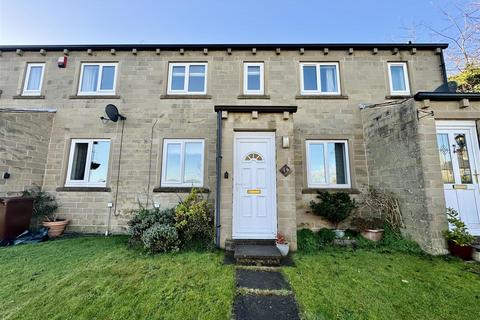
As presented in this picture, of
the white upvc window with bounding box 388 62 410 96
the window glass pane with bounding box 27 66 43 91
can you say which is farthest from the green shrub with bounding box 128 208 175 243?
the white upvc window with bounding box 388 62 410 96

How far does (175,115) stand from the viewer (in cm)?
688

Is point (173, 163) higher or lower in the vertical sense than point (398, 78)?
lower

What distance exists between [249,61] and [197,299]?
7.19 m

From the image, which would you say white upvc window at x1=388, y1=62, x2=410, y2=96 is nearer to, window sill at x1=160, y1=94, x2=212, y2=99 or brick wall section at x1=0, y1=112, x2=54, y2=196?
window sill at x1=160, y1=94, x2=212, y2=99

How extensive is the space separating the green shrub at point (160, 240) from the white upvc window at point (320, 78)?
6.18 m

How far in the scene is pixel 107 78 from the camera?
7.27m

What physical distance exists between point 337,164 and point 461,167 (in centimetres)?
284

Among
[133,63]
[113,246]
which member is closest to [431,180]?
[113,246]

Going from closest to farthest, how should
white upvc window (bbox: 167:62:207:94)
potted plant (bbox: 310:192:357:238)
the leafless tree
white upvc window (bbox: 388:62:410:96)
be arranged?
1. potted plant (bbox: 310:192:357:238)
2. white upvc window (bbox: 388:62:410:96)
3. white upvc window (bbox: 167:62:207:94)
4. the leafless tree

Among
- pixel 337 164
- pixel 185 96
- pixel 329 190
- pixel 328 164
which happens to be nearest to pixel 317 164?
pixel 328 164

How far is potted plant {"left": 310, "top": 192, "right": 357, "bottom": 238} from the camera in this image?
5664mm

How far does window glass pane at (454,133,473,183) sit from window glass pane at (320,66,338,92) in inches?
140

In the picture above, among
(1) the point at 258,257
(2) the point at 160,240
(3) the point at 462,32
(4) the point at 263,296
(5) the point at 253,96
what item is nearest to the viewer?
(4) the point at 263,296

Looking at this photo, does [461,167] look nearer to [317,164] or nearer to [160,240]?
[317,164]
